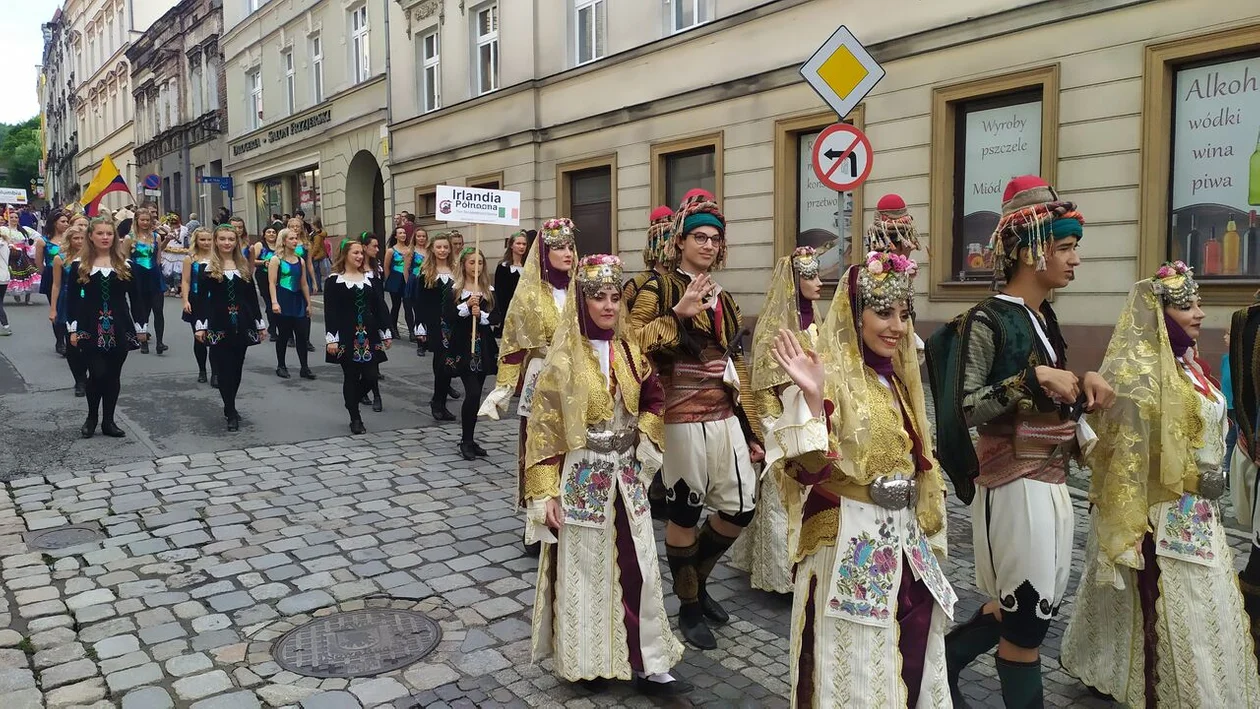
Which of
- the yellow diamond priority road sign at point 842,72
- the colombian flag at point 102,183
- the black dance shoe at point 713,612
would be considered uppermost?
the colombian flag at point 102,183

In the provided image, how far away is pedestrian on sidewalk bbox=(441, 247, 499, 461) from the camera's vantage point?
326 inches

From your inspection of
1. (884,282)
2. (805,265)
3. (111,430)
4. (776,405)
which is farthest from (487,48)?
(884,282)

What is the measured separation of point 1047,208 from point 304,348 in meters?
10.6

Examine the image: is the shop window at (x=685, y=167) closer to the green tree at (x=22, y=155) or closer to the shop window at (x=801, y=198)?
the shop window at (x=801, y=198)

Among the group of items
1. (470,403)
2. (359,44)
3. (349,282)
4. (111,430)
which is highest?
(359,44)

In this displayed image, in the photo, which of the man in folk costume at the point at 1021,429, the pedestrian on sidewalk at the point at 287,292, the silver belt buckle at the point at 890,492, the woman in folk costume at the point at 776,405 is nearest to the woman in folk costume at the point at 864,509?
the silver belt buckle at the point at 890,492

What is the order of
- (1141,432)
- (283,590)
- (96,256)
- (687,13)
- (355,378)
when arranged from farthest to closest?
(687,13)
(355,378)
(96,256)
(283,590)
(1141,432)

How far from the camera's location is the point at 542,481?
3648 millimetres

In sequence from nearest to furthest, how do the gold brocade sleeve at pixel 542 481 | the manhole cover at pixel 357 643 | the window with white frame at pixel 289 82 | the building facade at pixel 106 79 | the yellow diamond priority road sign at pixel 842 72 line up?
1. the gold brocade sleeve at pixel 542 481
2. the manhole cover at pixel 357 643
3. the yellow diamond priority road sign at pixel 842 72
4. the window with white frame at pixel 289 82
5. the building facade at pixel 106 79

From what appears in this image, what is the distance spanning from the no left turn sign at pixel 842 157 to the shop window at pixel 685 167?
6625mm

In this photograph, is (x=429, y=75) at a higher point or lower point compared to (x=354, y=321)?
higher

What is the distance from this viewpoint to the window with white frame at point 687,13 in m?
14.7

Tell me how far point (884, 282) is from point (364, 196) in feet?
84.7

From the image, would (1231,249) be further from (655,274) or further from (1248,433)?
(655,274)
